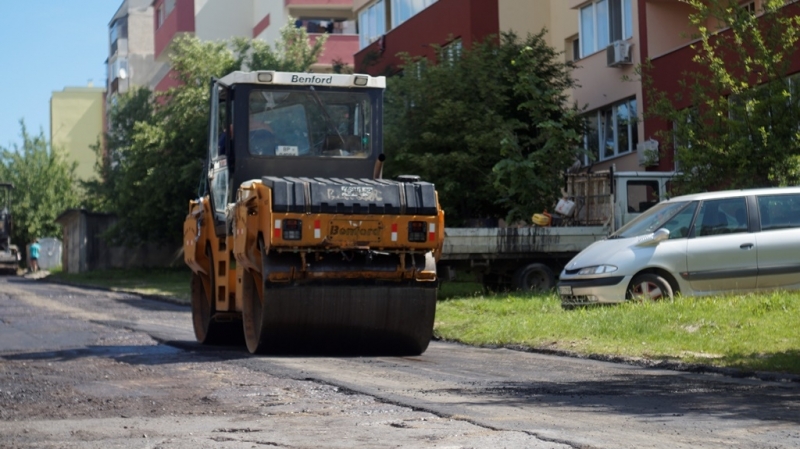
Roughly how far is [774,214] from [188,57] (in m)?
31.9

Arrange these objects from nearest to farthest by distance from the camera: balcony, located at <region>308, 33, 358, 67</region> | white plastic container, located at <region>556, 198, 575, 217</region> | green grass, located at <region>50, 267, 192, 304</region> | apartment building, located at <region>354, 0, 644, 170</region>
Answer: white plastic container, located at <region>556, 198, 575, 217</region>
apartment building, located at <region>354, 0, 644, 170</region>
green grass, located at <region>50, 267, 192, 304</region>
balcony, located at <region>308, 33, 358, 67</region>

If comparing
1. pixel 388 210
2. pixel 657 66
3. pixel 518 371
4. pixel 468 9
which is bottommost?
pixel 518 371

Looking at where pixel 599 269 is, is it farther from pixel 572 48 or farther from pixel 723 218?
pixel 572 48

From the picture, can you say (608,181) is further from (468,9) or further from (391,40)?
(391,40)

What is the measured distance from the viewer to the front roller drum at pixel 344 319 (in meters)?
13.7

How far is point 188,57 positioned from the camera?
46.6 m

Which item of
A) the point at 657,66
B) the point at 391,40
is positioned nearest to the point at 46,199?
the point at 391,40

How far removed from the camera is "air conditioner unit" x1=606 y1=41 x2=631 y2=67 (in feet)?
99.6

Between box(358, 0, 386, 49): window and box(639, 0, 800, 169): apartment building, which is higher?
box(358, 0, 386, 49): window

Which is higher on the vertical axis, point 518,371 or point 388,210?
point 388,210

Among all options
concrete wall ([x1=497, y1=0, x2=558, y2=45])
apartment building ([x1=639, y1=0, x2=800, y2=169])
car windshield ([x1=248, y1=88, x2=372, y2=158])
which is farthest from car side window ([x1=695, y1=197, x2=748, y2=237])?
concrete wall ([x1=497, y1=0, x2=558, y2=45])

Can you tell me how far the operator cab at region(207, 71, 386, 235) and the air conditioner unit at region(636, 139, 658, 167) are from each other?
7.45 metres

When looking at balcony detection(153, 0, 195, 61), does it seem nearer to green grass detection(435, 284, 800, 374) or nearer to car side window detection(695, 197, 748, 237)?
green grass detection(435, 284, 800, 374)

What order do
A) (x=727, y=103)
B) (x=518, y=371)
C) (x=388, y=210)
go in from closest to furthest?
(x=518, y=371) < (x=388, y=210) < (x=727, y=103)
